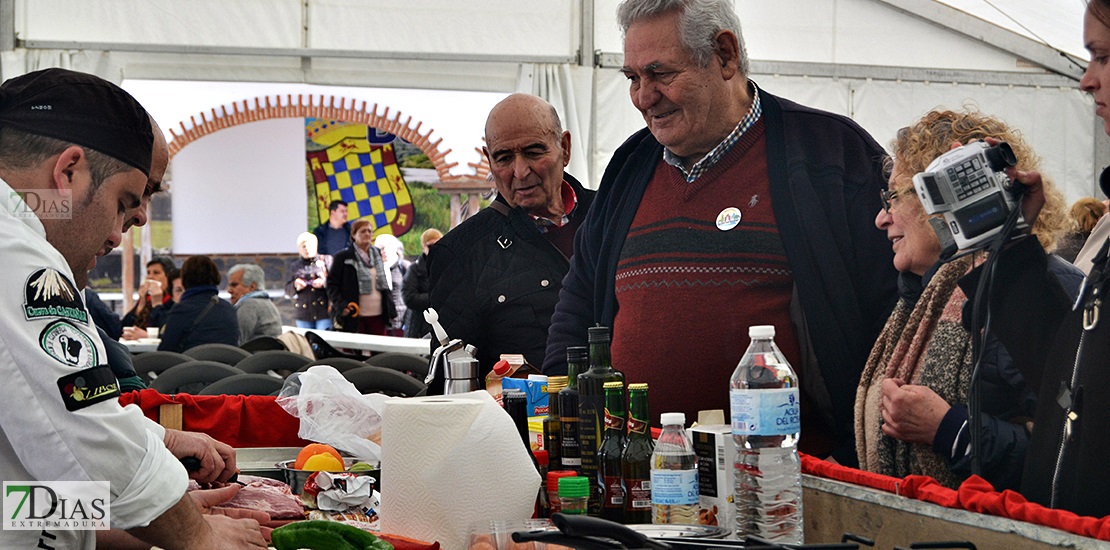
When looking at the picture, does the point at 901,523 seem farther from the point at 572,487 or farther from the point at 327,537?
the point at 327,537

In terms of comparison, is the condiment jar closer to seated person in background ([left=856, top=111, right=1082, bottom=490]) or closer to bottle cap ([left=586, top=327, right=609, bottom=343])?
bottle cap ([left=586, top=327, right=609, bottom=343])

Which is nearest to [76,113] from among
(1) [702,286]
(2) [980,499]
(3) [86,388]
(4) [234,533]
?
(3) [86,388]

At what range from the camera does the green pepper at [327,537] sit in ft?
4.99

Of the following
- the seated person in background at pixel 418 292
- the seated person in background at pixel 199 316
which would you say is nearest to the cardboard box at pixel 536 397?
the seated person in background at pixel 199 316

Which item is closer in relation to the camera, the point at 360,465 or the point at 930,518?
the point at 930,518

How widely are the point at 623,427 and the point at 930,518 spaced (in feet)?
1.62

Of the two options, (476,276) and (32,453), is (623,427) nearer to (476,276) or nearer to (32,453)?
(32,453)

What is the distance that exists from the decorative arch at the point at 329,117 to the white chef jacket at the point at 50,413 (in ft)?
35.0

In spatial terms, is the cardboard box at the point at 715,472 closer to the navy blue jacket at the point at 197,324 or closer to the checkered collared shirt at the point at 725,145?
the checkered collared shirt at the point at 725,145

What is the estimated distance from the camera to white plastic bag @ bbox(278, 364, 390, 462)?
2342mm

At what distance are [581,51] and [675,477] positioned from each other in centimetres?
650

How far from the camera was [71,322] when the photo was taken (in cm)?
145

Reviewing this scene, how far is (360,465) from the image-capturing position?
6.91ft

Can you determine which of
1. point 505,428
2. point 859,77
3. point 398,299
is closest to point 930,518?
point 505,428
